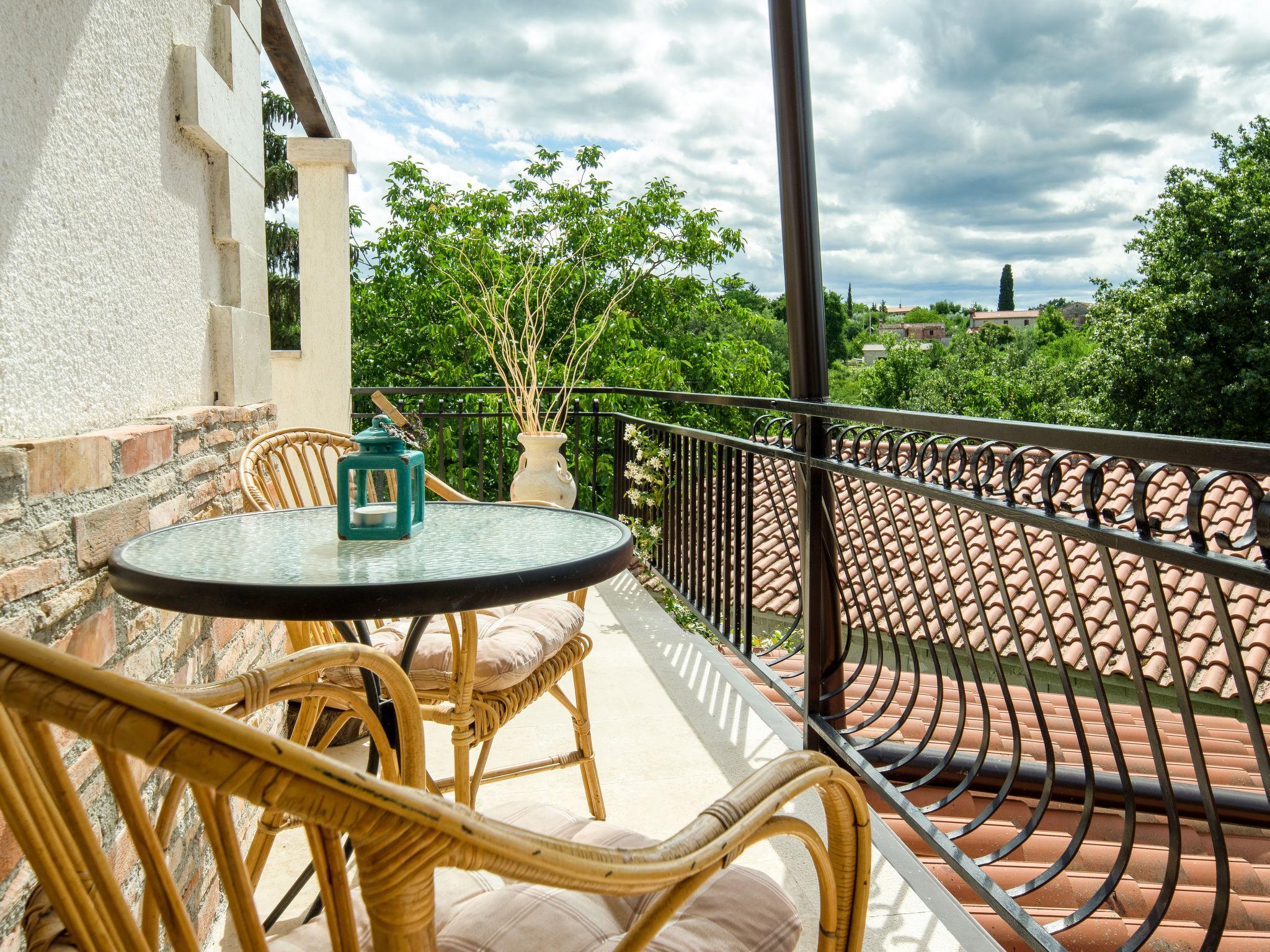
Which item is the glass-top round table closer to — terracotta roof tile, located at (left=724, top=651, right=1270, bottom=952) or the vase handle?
terracotta roof tile, located at (left=724, top=651, right=1270, bottom=952)

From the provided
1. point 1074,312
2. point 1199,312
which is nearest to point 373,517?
point 1199,312

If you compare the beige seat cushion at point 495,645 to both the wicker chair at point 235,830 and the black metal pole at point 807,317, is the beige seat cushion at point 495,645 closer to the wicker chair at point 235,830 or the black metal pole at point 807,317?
the black metal pole at point 807,317

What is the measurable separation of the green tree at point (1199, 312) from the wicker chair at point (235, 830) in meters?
23.5

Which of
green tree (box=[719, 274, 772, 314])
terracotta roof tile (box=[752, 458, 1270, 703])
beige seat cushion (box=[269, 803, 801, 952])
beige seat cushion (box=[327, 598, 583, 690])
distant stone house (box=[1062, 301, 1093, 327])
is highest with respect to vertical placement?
distant stone house (box=[1062, 301, 1093, 327])

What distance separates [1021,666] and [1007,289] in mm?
69062

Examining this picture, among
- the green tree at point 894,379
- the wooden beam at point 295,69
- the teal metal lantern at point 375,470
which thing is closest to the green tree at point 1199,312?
the green tree at point 894,379

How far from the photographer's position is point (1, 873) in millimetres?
809

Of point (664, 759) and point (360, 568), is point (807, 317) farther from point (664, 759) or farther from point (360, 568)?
point (360, 568)

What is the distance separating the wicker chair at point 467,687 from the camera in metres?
1.43

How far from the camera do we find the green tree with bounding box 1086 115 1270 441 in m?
20.2

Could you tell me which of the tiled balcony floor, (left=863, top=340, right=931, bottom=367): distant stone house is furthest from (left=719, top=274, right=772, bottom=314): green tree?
(left=863, top=340, right=931, bottom=367): distant stone house

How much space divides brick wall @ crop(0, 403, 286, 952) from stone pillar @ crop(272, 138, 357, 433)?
1990 millimetres

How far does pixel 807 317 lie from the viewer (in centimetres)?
222

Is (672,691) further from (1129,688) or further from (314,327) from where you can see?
(1129,688)
